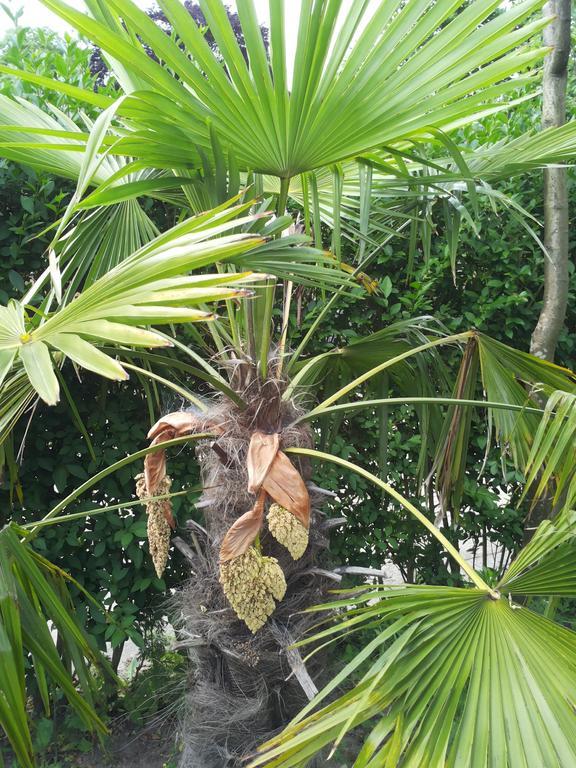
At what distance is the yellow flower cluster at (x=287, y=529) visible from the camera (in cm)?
178

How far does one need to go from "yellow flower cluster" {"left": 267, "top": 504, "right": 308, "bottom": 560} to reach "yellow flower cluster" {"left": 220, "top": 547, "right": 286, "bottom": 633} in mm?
77

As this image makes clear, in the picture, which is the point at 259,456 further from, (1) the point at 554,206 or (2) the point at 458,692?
(1) the point at 554,206

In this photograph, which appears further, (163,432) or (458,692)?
(163,432)

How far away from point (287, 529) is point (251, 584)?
0.55 feet

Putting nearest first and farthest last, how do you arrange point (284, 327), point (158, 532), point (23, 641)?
point (23, 641)
point (158, 532)
point (284, 327)

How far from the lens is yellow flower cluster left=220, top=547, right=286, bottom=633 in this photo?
1775 millimetres

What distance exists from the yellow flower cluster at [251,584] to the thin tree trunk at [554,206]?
70.8 inches

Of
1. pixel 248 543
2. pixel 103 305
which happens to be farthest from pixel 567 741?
pixel 103 305

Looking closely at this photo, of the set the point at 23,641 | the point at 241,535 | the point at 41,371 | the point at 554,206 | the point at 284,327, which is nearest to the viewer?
the point at 41,371

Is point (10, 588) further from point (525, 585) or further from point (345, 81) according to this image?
point (345, 81)

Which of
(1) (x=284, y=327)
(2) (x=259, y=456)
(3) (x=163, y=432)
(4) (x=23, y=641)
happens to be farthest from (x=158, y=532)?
(1) (x=284, y=327)

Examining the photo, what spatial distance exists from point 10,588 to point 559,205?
257 cm

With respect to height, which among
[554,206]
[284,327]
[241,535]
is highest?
[554,206]

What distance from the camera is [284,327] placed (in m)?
2.32
